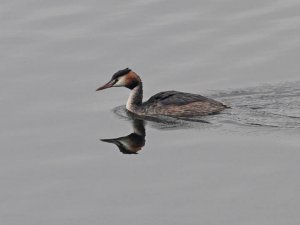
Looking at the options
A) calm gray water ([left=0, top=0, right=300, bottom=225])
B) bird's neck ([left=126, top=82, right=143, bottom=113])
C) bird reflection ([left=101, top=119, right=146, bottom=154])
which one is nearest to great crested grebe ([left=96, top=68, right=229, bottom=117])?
bird's neck ([left=126, top=82, right=143, bottom=113])

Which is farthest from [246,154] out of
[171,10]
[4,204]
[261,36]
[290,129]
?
[171,10]

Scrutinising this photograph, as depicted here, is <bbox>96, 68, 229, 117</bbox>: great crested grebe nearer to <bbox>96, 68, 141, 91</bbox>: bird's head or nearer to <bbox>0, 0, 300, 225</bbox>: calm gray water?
<bbox>96, 68, 141, 91</bbox>: bird's head

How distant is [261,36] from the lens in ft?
74.5

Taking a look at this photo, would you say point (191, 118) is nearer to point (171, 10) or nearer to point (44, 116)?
point (44, 116)

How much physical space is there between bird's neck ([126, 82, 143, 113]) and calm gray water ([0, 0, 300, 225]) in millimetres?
230

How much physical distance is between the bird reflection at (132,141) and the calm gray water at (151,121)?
0.11 meters

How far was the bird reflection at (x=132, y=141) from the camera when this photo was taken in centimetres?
1736

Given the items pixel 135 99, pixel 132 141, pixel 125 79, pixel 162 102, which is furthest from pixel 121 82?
pixel 132 141

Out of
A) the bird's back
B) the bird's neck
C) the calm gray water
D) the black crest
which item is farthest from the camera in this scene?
the black crest

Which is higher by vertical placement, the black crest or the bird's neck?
the black crest

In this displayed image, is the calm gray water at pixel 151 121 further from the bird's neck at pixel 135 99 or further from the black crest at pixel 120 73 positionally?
the black crest at pixel 120 73

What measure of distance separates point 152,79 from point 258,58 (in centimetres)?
226

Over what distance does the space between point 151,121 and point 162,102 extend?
42cm

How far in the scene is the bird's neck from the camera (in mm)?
19922
